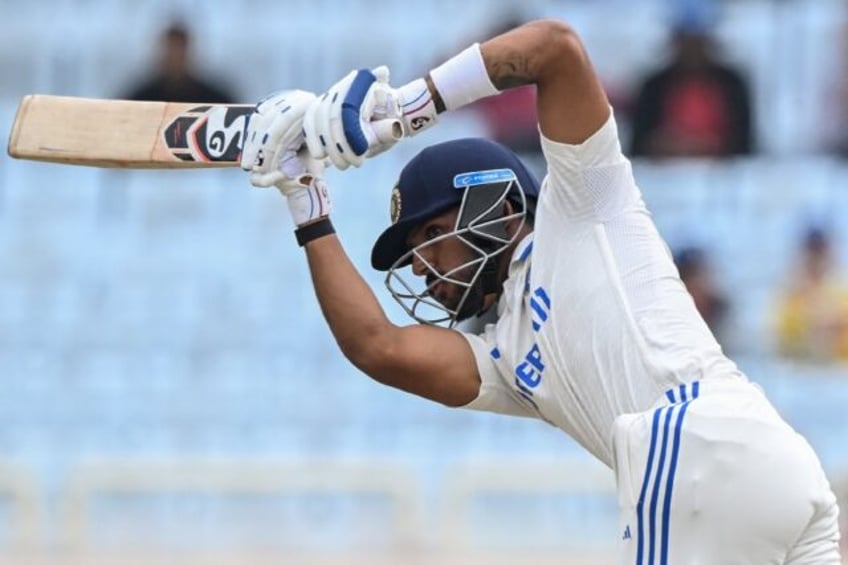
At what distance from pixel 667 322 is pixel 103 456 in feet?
15.4

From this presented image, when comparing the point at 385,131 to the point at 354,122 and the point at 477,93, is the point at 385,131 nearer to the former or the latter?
the point at 354,122

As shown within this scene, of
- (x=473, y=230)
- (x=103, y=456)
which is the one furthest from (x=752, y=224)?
(x=473, y=230)

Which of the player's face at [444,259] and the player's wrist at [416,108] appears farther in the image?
the player's face at [444,259]

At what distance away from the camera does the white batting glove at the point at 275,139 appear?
10.5 ft

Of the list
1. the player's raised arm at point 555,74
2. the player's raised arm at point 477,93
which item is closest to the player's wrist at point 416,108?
the player's raised arm at point 477,93

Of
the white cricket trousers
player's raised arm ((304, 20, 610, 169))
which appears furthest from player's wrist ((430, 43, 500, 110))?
the white cricket trousers

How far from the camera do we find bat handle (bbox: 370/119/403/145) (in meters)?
3.15

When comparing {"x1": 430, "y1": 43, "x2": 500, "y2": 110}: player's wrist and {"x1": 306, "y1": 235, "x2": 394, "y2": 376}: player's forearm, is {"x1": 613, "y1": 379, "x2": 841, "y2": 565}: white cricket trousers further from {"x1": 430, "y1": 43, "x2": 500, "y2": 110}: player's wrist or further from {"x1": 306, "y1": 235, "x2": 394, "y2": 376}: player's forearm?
{"x1": 430, "y1": 43, "x2": 500, "y2": 110}: player's wrist

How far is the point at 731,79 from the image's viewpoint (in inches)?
309

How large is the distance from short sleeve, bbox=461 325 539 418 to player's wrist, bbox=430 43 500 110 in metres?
0.49

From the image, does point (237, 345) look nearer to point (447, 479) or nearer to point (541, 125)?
point (447, 479)

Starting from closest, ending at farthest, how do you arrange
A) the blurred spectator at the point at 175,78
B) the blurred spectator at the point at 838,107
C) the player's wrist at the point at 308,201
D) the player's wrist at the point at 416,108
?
the player's wrist at the point at 416,108, the player's wrist at the point at 308,201, the blurred spectator at the point at 175,78, the blurred spectator at the point at 838,107

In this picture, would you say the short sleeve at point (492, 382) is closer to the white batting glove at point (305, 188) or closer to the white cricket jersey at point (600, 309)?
the white cricket jersey at point (600, 309)

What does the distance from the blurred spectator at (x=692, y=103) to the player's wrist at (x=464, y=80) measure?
15.0 ft
